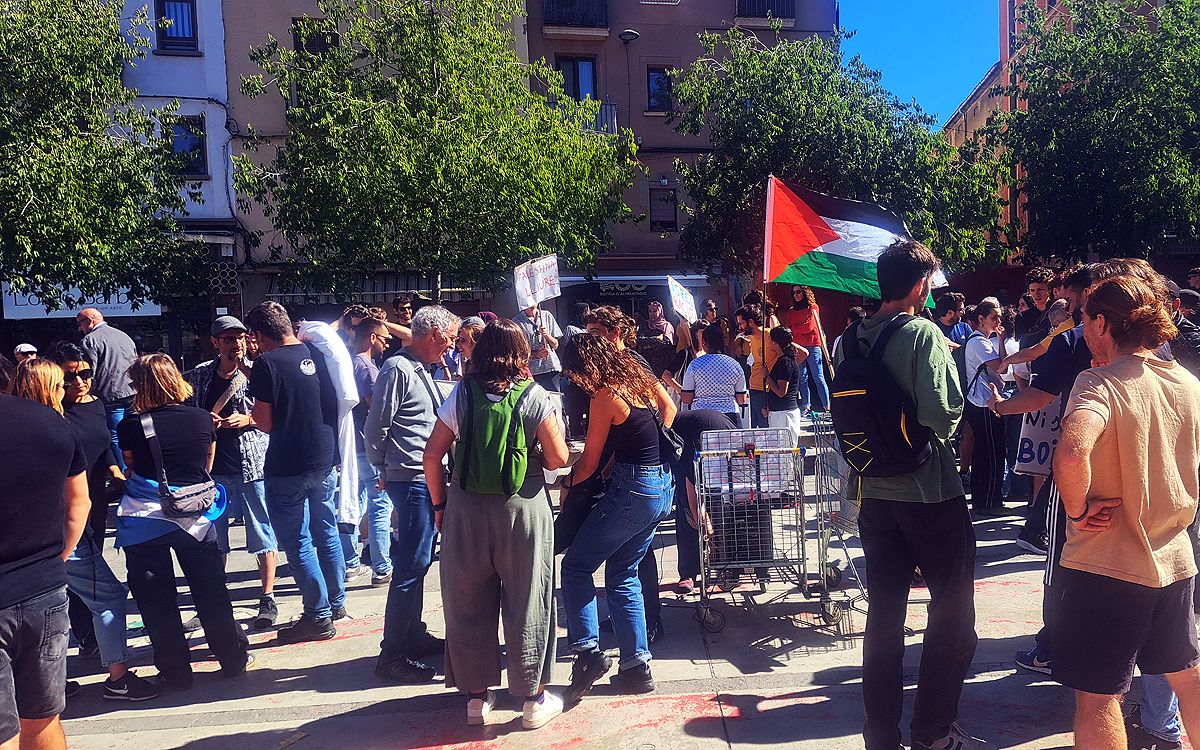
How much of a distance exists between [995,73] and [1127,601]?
33088 mm

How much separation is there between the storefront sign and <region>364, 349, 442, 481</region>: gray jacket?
15906mm

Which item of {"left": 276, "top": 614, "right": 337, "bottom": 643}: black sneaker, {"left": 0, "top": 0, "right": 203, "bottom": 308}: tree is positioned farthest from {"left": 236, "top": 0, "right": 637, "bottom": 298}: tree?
{"left": 276, "top": 614, "right": 337, "bottom": 643}: black sneaker

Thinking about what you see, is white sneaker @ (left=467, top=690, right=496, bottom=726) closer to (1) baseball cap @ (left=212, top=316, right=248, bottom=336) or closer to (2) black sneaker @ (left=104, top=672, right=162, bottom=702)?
(2) black sneaker @ (left=104, top=672, right=162, bottom=702)

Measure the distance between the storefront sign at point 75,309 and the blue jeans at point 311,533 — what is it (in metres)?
15.4

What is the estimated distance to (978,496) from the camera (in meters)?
7.61

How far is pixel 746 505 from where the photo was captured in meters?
4.98

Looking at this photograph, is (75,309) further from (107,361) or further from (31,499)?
(31,499)

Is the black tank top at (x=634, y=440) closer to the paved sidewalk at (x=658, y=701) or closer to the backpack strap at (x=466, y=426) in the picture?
the backpack strap at (x=466, y=426)

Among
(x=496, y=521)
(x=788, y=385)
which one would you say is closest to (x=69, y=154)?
(x=788, y=385)

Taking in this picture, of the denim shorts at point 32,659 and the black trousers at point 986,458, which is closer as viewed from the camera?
the denim shorts at point 32,659

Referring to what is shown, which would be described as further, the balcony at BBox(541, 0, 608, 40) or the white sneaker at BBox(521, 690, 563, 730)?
the balcony at BBox(541, 0, 608, 40)

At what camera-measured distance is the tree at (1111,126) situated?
1819 centimetres

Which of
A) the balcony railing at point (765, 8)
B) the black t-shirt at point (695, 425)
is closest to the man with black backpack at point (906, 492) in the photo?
the black t-shirt at point (695, 425)

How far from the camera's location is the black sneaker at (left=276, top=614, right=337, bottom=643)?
5152mm
